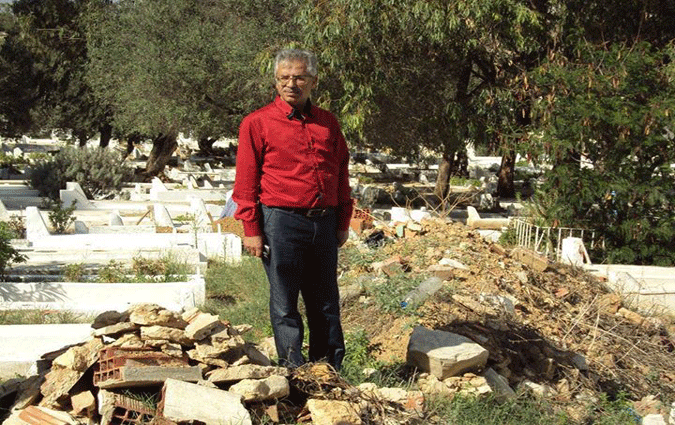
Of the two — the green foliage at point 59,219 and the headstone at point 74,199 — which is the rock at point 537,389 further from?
the headstone at point 74,199

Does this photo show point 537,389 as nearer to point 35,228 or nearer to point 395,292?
point 395,292

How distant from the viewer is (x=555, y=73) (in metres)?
15.9

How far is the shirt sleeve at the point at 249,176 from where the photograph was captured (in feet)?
16.8

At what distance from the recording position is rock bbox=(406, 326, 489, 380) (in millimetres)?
5836

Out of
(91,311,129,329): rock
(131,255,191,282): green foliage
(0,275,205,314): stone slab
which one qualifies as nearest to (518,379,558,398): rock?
(91,311,129,329): rock

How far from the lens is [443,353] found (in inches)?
231

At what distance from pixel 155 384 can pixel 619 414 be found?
11.2 ft

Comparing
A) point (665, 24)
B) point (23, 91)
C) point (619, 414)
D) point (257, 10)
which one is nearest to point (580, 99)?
point (665, 24)

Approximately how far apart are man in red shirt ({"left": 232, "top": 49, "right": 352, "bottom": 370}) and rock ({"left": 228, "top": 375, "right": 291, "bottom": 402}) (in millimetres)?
463

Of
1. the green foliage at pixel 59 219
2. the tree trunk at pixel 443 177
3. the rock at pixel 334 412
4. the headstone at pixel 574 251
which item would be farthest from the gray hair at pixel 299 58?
the tree trunk at pixel 443 177

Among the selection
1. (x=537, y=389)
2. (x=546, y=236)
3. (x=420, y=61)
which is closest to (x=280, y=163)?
(x=537, y=389)

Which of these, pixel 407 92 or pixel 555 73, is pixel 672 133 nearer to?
pixel 555 73

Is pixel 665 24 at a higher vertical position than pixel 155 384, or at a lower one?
higher

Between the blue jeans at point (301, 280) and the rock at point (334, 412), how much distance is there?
0.52 meters
